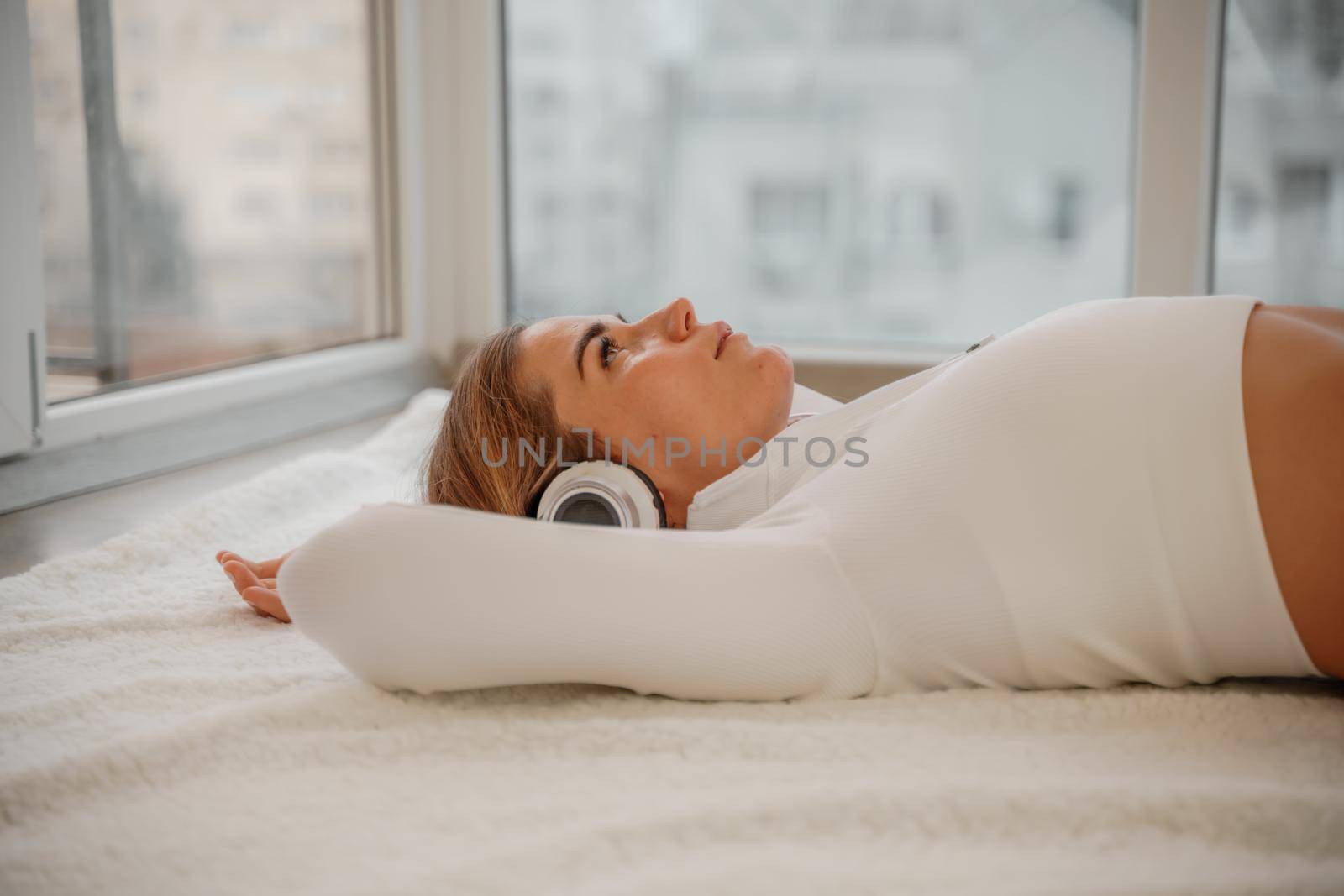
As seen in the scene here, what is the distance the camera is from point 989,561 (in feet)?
2.82

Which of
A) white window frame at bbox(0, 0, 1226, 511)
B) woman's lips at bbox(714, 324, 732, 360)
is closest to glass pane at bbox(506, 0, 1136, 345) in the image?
white window frame at bbox(0, 0, 1226, 511)

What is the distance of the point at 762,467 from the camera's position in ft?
3.58

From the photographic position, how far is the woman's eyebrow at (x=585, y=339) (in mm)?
1145

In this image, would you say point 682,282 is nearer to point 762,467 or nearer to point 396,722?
point 762,467

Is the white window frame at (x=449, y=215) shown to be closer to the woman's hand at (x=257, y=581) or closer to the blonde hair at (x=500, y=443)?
the woman's hand at (x=257, y=581)

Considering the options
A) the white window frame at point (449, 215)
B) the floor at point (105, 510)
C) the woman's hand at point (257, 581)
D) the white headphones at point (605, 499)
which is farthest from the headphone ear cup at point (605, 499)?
the white window frame at point (449, 215)

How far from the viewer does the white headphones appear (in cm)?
101

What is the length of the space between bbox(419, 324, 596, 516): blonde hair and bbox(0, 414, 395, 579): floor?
0.47m

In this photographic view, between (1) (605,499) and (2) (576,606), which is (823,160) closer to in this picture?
(1) (605,499)

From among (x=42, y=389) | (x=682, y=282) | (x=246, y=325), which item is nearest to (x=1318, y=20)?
(x=682, y=282)

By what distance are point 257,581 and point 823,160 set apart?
5.25 feet

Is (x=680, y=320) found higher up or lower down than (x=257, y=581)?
higher up

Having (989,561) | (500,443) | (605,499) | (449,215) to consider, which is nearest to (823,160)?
(449,215)

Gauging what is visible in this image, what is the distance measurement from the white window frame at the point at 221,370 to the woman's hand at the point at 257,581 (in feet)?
1.50
